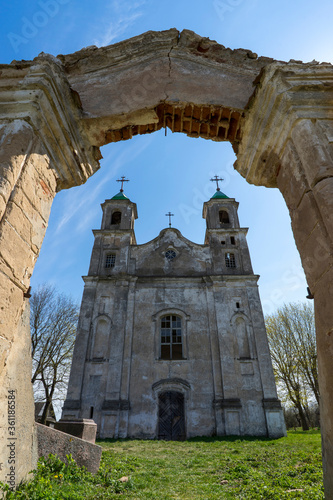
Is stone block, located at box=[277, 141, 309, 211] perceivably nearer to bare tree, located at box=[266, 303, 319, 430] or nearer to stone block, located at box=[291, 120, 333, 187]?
stone block, located at box=[291, 120, 333, 187]

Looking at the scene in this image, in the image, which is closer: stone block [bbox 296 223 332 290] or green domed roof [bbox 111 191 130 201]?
stone block [bbox 296 223 332 290]

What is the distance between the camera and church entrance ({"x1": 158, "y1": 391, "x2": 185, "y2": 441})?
48.3 ft

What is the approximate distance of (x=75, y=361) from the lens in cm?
1584

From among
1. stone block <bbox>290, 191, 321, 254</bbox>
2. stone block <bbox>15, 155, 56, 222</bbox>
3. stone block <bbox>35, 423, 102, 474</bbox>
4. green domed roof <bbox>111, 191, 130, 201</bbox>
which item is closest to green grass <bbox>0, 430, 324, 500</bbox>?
stone block <bbox>35, 423, 102, 474</bbox>

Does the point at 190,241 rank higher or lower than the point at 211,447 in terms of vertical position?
higher

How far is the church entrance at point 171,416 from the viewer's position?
48.3 feet

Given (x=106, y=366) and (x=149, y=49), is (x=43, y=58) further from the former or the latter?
(x=106, y=366)

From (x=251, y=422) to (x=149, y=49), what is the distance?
15614 millimetres

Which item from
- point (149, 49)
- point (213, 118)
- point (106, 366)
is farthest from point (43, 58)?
point (106, 366)

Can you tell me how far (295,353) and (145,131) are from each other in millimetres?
23746

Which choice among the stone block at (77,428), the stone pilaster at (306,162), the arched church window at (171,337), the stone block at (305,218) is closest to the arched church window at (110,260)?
the arched church window at (171,337)

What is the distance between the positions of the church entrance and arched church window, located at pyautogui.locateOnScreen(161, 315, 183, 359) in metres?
1.89

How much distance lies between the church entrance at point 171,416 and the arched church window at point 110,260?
8.09 meters

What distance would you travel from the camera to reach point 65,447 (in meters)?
5.21
